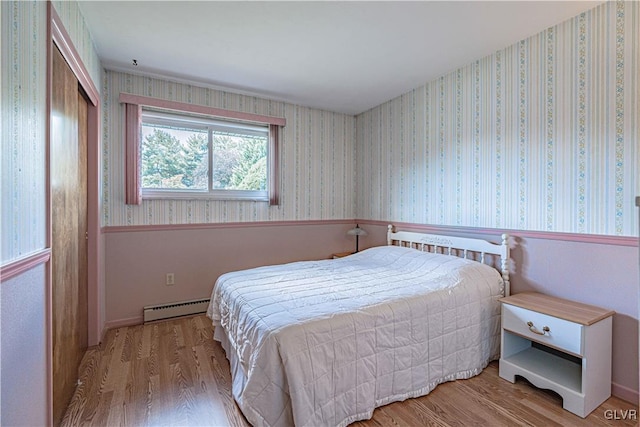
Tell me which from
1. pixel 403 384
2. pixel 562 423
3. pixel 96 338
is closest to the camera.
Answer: pixel 562 423

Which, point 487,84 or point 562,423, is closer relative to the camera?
point 562,423

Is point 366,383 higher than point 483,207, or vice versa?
→ point 483,207

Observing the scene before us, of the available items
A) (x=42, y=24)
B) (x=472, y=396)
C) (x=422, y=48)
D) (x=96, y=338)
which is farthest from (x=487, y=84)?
(x=96, y=338)

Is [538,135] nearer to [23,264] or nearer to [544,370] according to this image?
[544,370]

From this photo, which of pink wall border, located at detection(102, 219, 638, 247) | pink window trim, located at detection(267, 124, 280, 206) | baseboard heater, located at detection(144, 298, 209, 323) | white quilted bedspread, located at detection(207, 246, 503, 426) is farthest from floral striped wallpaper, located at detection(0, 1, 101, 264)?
pink window trim, located at detection(267, 124, 280, 206)

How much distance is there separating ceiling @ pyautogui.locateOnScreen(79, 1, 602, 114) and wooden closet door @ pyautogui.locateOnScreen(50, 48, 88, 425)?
2.20 ft

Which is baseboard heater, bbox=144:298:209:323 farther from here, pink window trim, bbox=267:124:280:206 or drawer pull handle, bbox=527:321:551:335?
drawer pull handle, bbox=527:321:551:335

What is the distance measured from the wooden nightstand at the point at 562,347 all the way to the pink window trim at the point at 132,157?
3.29m

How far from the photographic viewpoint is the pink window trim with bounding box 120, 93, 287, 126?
284cm

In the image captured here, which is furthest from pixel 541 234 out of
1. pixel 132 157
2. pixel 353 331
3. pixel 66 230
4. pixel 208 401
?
pixel 132 157

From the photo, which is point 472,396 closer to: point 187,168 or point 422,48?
point 422,48

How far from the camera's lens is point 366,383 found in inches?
65.8

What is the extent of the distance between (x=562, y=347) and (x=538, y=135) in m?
1.50

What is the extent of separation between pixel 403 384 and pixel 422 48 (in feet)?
8.29
